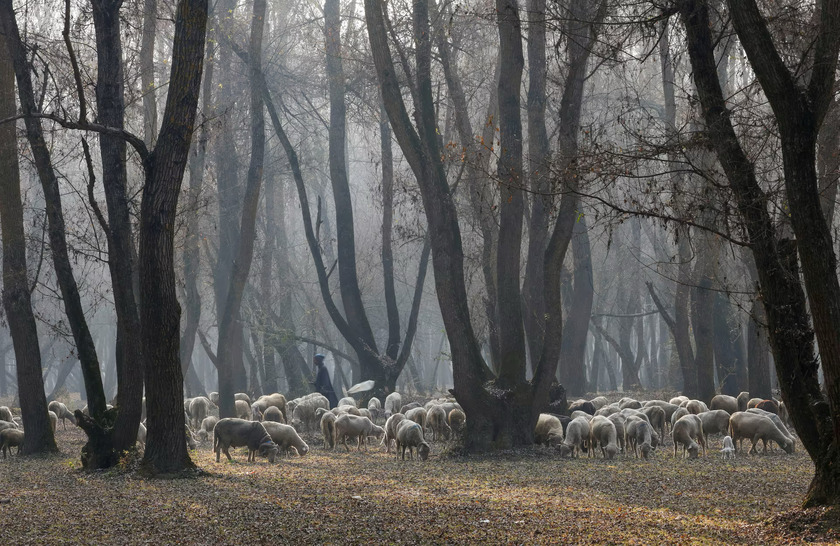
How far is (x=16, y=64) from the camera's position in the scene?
44.0 ft

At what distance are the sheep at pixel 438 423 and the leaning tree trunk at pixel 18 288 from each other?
7.47m

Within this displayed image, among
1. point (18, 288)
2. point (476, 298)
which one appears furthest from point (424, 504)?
point (476, 298)

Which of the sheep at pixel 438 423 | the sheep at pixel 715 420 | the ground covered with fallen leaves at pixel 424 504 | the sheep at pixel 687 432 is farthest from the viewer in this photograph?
the sheep at pixel 438 423

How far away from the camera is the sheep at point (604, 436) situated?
48.7 ft

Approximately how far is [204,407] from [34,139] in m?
12.2

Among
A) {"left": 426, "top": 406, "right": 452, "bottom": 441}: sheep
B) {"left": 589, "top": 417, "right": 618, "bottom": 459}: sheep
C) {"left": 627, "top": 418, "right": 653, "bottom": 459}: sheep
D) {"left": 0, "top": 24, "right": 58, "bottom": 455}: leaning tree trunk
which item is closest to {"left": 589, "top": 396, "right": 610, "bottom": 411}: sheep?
{"left": 426, "top": 406, "right": 452, "bottom": 441}: sheep

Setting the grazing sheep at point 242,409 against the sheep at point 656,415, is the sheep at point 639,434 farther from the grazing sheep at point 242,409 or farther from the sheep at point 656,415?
the grazing sheep at point 242,409

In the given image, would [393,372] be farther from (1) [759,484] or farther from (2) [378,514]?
(2) [378,514]

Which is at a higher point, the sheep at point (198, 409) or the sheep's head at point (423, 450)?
the sheep at point (198, 409)

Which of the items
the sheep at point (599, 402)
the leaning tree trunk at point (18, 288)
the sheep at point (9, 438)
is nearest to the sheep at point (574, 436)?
the sheep at point (599, 402)

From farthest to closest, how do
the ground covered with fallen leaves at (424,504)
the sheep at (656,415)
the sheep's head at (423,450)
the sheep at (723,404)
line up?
the sheep at (723,404)
the sheep at (656,415)
the sheep's head at (423,450)
the ground covered with fallen leaves at (424,504)

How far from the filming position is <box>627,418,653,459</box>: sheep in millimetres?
15068

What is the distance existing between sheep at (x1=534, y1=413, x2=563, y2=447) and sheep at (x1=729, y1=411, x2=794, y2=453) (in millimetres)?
3046

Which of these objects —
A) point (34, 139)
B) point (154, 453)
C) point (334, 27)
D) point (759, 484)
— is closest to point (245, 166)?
point (334, 27)
